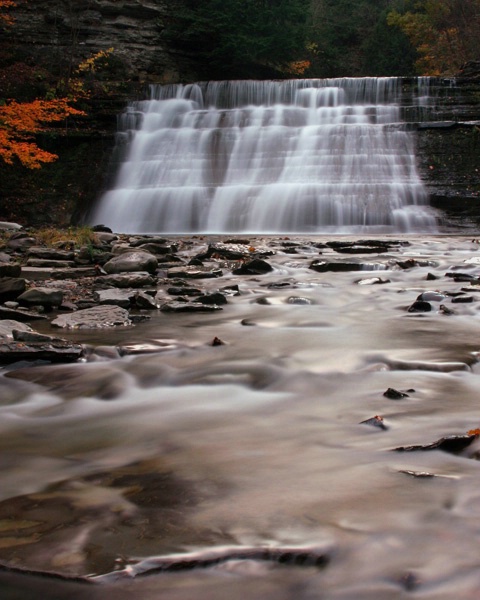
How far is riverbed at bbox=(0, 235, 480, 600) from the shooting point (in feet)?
4.59

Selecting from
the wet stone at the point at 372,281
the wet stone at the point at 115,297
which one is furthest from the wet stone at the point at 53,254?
the wet stone at the point at 372,281

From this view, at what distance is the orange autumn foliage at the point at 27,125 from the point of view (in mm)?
16844

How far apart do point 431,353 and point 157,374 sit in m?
1.62

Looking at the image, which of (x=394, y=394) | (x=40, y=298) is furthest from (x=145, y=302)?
(x=394, y=394)

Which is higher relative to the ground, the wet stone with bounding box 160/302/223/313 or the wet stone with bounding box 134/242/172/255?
the wet stone with bounding box 134/242/172/255

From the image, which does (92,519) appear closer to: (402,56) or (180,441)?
(180,441)

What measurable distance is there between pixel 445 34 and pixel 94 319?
2928cm

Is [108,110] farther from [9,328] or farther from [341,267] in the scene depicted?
[9,328]

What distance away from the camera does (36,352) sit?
358 centimetres

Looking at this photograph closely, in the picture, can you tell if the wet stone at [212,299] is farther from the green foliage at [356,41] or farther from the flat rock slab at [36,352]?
the green foliage at [356,41]

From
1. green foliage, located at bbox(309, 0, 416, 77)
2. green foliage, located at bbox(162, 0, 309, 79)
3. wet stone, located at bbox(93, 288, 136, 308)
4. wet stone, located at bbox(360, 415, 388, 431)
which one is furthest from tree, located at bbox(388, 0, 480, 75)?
wet stone, located at bbox(360, 415, 388, 431)

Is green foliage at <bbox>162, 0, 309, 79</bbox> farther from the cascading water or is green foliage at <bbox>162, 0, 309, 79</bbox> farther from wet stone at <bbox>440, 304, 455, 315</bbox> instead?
wet stone at <bbox>440, 304, 455, 315</bbox>

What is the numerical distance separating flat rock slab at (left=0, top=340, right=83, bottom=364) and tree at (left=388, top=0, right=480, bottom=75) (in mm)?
28002

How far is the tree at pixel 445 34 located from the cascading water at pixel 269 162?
9.82 metres
